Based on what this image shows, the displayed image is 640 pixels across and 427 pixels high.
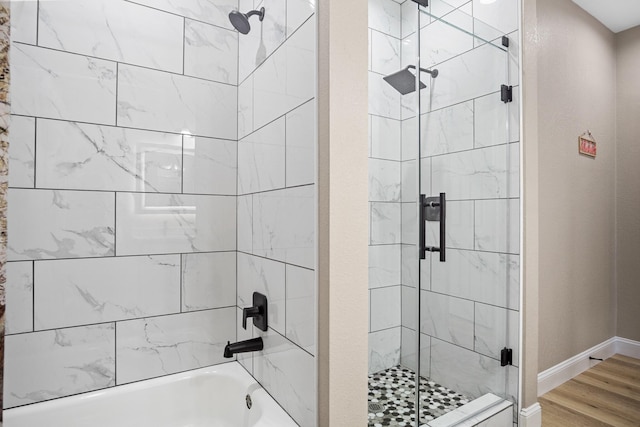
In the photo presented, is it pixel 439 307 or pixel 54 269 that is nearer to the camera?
pixel 54 269

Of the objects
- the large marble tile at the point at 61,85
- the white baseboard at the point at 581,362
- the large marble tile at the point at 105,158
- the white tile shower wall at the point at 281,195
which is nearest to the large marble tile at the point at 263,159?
the white tile shower wall at the point at 281,195

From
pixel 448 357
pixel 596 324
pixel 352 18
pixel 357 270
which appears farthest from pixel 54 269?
pixel 596 324

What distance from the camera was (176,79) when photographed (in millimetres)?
1609

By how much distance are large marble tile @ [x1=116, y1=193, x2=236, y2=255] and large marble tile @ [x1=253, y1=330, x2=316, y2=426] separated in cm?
53

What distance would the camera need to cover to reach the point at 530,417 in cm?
177

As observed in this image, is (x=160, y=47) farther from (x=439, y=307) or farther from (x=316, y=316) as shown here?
(x=439, y=307)

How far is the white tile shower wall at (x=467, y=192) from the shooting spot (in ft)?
5.29

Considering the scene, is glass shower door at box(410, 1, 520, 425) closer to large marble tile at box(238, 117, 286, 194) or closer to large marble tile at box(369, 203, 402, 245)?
large marble tile at box(369, 203, 402, 245)

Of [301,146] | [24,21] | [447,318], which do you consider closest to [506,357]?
[447,318]

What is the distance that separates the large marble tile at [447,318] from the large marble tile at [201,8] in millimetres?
1643

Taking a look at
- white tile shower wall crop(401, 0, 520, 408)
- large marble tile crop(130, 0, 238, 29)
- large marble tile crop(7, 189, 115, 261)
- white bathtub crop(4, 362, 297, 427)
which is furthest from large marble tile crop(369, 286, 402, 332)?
large marble tile crop(130, 0, 238, 29)

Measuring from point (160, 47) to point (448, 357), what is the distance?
196 cm

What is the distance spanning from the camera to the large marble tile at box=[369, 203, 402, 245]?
5.96ft

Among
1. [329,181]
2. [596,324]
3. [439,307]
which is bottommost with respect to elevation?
[596,324]
